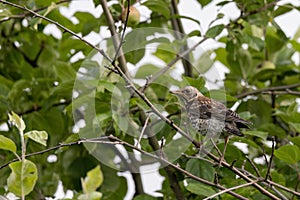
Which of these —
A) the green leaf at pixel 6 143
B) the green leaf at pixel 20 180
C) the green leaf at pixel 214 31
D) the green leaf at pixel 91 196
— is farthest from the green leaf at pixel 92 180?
the green leaf at pixel 214 31

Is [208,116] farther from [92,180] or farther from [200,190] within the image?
[92,180]

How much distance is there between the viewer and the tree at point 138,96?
9.29 ft

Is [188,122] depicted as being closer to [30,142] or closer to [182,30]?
[30,142]

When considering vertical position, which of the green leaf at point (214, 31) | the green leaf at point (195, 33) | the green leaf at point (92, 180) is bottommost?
the green leaf at point (195, 33)

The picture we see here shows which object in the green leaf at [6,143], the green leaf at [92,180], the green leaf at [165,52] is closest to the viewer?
the green leaf at [92,180]

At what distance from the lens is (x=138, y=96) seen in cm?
269

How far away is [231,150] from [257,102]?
89cm

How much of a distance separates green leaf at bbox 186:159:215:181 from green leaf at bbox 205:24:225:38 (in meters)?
0.69

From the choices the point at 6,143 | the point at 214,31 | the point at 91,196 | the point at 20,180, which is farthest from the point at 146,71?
the point at 91,196

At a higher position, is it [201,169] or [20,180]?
[20,180]

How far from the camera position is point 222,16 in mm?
3229

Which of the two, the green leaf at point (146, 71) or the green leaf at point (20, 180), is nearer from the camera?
the green leaf at point (20, 180)

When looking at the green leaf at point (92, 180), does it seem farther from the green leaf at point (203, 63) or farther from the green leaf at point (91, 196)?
the green leaf at point (203, 63)

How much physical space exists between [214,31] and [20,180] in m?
1.69
